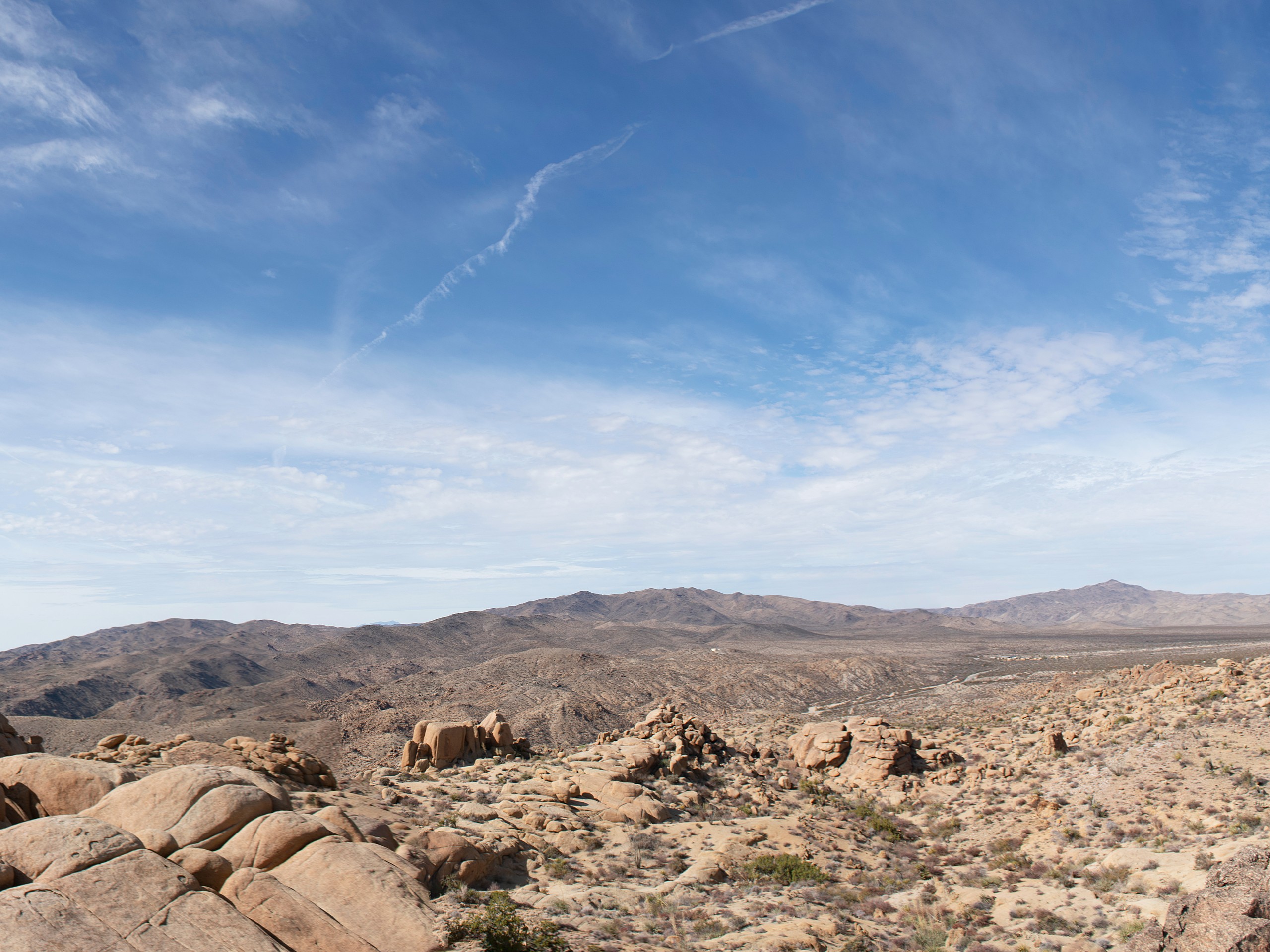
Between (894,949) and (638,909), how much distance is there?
6.64 m

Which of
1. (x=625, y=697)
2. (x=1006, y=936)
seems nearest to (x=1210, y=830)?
(x=1006, y=936)

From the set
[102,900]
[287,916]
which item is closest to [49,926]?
[102,900]

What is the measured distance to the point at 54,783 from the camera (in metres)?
15.6

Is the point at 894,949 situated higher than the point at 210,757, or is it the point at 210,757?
the point at 210,757

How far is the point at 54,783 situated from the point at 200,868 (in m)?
6.35

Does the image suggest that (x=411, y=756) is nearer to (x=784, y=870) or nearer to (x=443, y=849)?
(x=443, y=849)

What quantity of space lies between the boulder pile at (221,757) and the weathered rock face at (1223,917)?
76.3ft

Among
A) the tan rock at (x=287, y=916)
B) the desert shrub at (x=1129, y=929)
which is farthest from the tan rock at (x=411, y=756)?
the desert shrub at (x=1129, y=929)

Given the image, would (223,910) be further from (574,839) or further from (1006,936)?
(1006,936)

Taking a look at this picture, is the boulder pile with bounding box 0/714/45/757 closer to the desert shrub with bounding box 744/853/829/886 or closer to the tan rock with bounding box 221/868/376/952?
the tan rock with bounding box 221/868/376/952

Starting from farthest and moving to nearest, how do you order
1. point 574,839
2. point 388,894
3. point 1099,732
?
point 1099,732, point 574,839, point 388,894

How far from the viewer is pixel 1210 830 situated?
2148cm

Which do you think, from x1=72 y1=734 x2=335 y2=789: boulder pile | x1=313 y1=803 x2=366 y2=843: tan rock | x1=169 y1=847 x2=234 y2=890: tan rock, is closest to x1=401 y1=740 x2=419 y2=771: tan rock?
x1=72 y1=734 x2=335 y2=789: boulder pile

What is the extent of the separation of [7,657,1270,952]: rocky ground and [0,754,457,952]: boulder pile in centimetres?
37
